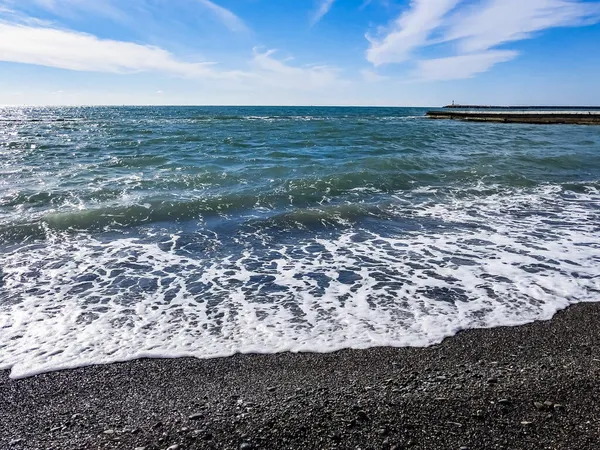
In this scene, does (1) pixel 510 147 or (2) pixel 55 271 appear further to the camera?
(1) pixel 510 147

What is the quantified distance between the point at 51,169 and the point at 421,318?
1809 cm

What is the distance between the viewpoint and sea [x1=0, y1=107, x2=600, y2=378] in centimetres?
493

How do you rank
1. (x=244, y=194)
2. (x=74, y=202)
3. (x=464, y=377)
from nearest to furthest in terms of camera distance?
(x=464, y=377) < (x=74, y=202) < (x=244, y=194)

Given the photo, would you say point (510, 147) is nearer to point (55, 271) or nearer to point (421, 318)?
point (421, 318)

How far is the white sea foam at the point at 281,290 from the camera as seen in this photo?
4.75 meters

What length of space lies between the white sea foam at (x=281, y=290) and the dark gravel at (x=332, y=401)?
13.9 inches

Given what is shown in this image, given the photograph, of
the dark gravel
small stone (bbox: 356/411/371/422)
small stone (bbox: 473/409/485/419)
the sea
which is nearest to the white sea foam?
the sea

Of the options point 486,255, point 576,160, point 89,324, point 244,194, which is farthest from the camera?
point 576,160

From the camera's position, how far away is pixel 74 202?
38.9 feet

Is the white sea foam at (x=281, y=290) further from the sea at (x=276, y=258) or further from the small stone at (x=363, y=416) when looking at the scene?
the small stone at (x=363, y=416)

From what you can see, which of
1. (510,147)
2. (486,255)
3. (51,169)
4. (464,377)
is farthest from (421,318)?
(510,147)

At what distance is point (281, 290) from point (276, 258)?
1.49m

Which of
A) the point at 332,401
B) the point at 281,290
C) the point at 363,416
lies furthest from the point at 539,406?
the point at 281,290

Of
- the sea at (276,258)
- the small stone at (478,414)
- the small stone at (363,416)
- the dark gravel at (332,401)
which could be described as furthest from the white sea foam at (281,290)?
the small stone at (478,414)
